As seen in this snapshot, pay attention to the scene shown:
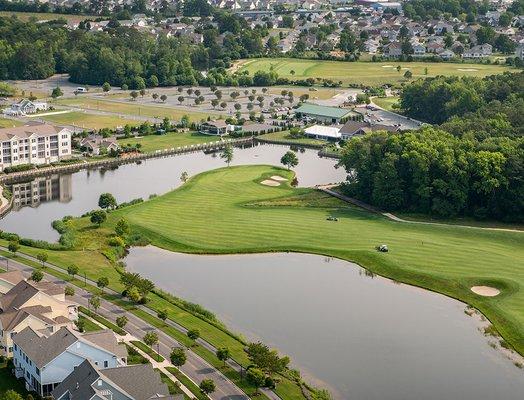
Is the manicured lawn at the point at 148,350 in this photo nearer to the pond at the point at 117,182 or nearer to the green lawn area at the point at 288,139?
the pond at the point at 117,182

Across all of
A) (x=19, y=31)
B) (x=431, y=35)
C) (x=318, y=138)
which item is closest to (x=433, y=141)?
(x=318, y=138)

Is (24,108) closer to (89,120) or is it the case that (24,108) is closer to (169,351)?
(89,120)

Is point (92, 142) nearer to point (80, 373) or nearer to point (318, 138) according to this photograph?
point (318, 138)

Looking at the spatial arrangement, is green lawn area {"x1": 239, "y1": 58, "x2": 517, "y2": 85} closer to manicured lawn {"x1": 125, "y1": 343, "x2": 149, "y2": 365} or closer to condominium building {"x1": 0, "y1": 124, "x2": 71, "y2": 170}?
condominium building {"x1": 0, "y1": 124, "x2": 71, "y2": 170}

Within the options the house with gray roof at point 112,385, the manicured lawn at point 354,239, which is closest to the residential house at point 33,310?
the house with gray roof at point 112,385

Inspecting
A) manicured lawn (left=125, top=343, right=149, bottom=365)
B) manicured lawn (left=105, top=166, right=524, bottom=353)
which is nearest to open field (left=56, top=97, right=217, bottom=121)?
manicured lawn (left=105, top=166, right=524, bottom=353)
